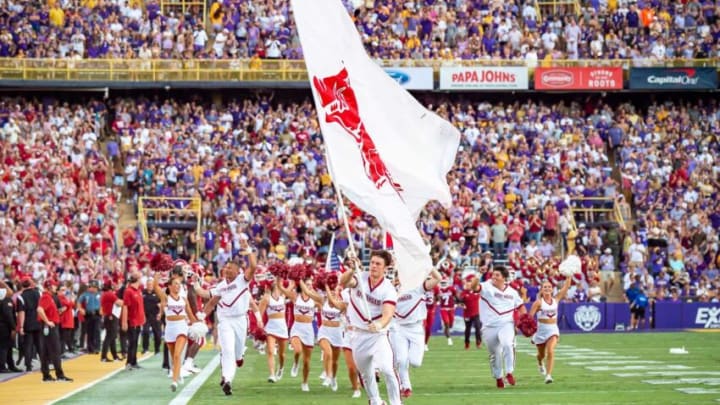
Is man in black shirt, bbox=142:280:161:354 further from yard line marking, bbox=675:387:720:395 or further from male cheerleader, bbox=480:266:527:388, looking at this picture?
yard line marking, bbox=675:387:720:395

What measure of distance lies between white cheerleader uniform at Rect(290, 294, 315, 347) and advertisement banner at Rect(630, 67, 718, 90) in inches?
1157

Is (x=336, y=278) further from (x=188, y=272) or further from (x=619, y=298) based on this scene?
(x=619, y=298)

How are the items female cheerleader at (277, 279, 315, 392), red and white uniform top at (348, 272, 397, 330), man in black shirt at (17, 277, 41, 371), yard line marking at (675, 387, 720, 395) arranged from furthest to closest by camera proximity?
man in black shirt at (17, 277, 41, 371) < female cheerleader at (277, 279, 315, 392) < yard line marking at (675, 387, 720, 395) < red and white uniform top at (348, 272, 397, 330)

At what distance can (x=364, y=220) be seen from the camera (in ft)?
133

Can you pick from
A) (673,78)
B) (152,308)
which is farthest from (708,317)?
(152,308)

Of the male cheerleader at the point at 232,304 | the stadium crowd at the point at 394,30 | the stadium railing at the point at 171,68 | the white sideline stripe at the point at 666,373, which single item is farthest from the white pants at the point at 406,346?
the stadium crowd at the point at 394,30

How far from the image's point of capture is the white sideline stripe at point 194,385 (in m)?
18.5

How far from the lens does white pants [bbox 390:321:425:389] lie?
1855 centimetres

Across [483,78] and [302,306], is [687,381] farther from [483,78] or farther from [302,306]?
[483,78]

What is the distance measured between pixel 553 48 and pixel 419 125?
34651 millimetres

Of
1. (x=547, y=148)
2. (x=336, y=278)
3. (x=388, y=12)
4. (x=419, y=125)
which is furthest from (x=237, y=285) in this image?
(x=388, y=12)

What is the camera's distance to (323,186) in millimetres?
43031

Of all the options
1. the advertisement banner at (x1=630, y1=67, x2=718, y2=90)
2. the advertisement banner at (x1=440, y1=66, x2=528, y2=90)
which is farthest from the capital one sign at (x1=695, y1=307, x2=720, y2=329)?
the advertisement banner at (x1=440, y1=66, x2=528, y2=90)

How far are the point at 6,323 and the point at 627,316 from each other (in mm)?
20727
